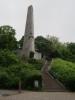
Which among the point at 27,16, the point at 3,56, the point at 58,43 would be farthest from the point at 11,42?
the point at 58,43

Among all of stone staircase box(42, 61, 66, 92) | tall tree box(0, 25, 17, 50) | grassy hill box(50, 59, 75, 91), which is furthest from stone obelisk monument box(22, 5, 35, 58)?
stone staircase box(42, 61, 66, 92)

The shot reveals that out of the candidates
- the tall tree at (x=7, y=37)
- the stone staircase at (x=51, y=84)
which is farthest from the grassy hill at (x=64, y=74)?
the tall tree at (x=7, y=37)

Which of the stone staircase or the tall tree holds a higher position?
the tall tree

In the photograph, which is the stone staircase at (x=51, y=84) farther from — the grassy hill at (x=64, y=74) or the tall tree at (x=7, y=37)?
the tall tree at (x=7, y=37)

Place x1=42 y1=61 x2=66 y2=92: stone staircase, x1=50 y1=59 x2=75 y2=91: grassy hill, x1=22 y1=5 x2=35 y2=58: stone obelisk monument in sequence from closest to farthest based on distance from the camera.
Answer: x1=42 y1=61 x2=66 y2=92: stone staircase → x1=50 y1=59 x2=75 y2=91: grassy hill → x1=22 y1=5 x2=35 y2=58: stone obelisk monument

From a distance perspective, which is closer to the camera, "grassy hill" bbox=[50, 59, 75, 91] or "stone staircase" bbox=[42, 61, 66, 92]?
"stone staircase" bbox=[42, 61, 66, 92]

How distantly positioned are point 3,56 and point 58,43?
1509 inches

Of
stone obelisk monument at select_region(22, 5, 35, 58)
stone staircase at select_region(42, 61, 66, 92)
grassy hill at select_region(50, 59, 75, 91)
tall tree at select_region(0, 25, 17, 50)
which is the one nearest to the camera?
stone staircase at select_region(42, 61, 66, 92)

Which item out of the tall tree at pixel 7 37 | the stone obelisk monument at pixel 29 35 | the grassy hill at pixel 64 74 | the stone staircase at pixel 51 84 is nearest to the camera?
the stone staircase at pixel 51 84

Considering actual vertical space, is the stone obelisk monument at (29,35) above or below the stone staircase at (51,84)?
above

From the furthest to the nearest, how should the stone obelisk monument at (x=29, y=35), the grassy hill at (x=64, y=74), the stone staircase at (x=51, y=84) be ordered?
the stone obelisk monument at (x=29, y=35) < the grassy hill at (x=64, y=74) < the stone staircase at (x=51, y=84)

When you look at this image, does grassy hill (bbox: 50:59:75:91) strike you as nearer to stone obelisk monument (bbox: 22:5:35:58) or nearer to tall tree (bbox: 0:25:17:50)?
stone obelisk monument (bbox: 22:5:35:58)

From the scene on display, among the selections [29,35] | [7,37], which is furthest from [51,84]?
[7,37]

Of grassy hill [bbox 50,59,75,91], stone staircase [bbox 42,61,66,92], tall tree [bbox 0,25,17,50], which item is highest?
tall tree [bbox 0,25,17,50]
